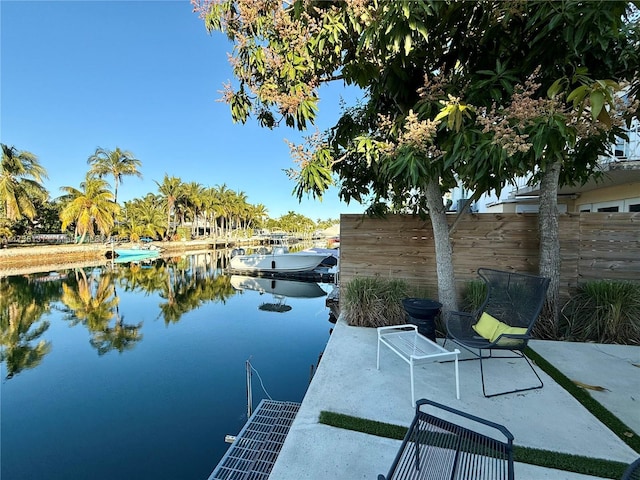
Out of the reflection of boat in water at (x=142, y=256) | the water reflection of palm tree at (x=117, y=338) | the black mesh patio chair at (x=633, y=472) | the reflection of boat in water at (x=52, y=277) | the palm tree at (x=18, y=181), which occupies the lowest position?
the water reflection of palm tree at (x=117, y=338)

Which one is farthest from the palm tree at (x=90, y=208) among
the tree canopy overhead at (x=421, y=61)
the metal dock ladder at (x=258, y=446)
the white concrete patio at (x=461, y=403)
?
the white concrete patio at (x=461, y=403)

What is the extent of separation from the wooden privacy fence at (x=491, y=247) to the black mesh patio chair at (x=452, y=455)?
143 inches

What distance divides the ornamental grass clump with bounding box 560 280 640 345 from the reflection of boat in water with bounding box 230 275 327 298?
385 inches

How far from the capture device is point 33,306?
10.9 metres

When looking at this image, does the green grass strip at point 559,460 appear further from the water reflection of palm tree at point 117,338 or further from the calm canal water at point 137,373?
the water reflection of palm tree at point 117,338

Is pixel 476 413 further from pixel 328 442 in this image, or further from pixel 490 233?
pixel 490 233

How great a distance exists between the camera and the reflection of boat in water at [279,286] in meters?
13.8

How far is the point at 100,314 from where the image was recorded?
1019cm

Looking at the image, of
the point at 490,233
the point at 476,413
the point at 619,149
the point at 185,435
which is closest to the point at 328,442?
the point at 476,413

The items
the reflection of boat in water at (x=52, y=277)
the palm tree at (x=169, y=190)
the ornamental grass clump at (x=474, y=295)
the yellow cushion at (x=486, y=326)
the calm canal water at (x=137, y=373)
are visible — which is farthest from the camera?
the palm tree at (x=169, y=190)

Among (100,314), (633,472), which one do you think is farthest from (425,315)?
(100,314)

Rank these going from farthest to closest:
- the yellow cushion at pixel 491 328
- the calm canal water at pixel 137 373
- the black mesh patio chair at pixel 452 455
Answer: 1. the calm canal water at pixel 137 373
2. the yellow cushion at pixel 491 328
3. the black mesh patio chair at pixel 452 455

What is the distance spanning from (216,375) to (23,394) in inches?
133

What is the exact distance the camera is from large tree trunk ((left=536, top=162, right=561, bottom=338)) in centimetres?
437
